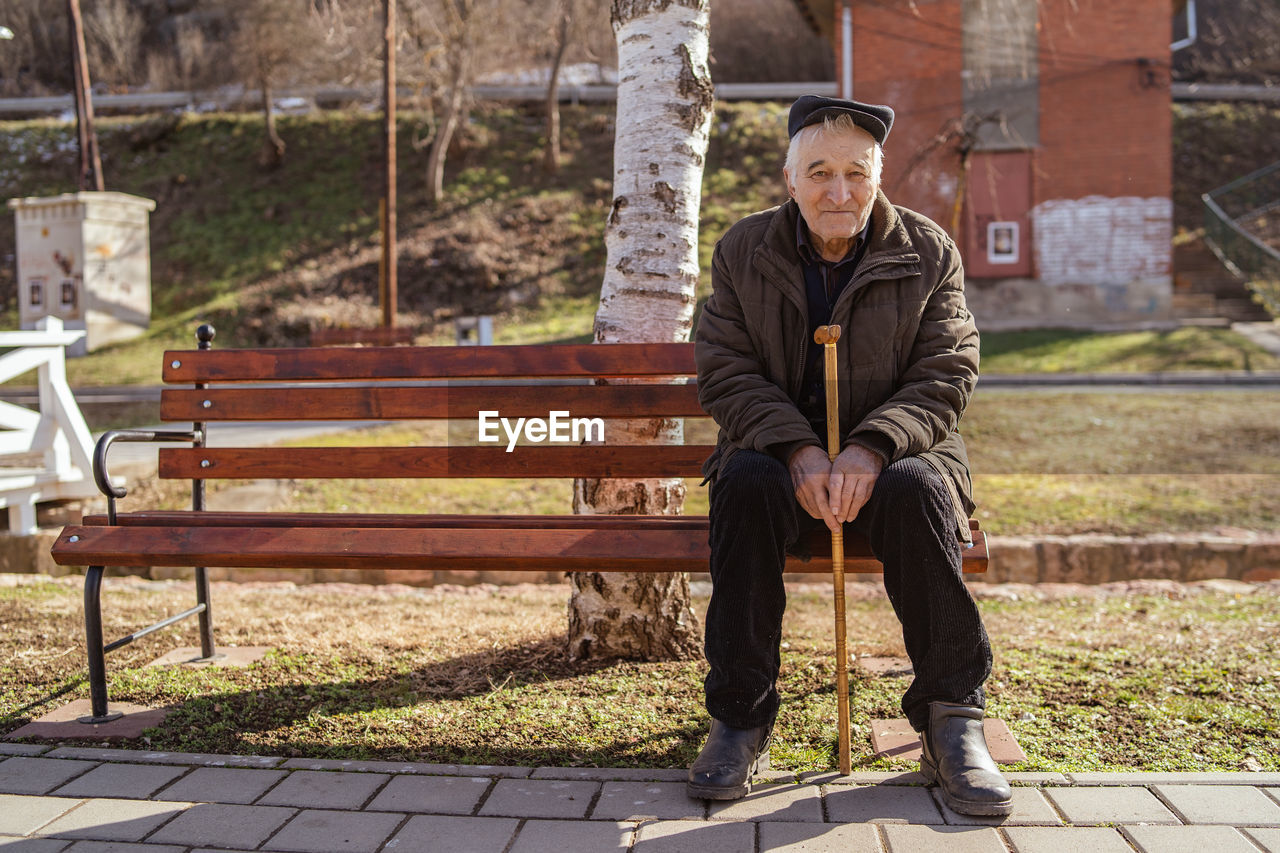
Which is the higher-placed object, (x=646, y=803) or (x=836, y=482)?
(x=836, y=482)

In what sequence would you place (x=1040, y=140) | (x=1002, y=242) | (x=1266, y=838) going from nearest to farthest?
(x=1266, y=838) → (x=1040, y=140) → (x=1002, y=242)

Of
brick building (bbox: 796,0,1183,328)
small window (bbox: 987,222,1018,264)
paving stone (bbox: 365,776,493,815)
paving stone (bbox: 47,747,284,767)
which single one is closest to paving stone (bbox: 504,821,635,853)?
paving stone (bbox: 365,776,493,815)

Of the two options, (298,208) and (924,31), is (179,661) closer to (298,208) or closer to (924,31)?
(924,31)

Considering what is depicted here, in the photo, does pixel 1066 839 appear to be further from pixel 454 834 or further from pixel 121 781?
pixel 121 781

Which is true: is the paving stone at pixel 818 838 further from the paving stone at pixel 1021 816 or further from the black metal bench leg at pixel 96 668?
the black metal bench leg at pixel 96 668

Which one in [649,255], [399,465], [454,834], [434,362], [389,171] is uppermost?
[389,171]

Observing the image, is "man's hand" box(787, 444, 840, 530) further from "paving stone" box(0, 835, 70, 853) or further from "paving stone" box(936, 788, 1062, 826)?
"paving stone" box(0, 835, 70, 853)

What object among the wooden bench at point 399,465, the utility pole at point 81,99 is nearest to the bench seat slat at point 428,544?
the wooden bench at point 399,465

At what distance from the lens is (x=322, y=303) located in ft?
74.6

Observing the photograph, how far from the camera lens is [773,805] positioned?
2543mm

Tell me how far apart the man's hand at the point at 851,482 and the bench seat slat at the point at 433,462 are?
80cm

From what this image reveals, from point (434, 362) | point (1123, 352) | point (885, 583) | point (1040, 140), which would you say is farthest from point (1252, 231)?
point (885, 583)

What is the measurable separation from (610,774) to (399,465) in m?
1.41

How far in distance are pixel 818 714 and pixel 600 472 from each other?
Result: 105cm
